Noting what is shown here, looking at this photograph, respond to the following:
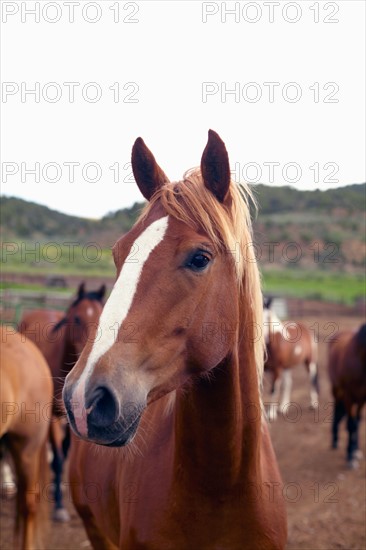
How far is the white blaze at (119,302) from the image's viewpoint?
1.58m

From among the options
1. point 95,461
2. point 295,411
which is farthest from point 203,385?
point 295,411

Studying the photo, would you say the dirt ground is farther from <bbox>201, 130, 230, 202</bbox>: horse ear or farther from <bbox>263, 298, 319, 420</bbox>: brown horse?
<bbox>201, 130, 230, 202</bbox>: horse ear

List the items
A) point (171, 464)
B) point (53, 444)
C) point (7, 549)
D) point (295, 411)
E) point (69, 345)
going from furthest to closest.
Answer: point (295, 411) < point (69, 345) < point (53, 444) < point (7, 549) < point (171, 464)

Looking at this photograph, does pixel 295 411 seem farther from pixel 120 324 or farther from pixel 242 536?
pixel 120 324

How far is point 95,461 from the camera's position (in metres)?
3.05

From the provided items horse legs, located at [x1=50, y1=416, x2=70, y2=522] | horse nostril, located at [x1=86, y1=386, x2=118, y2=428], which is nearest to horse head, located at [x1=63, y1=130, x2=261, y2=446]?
horse nostril, located at [x1=86, y1=386, x2=118, y2=428]

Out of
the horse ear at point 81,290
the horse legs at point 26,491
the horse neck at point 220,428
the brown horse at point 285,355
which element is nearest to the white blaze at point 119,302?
the horse neck at point 220,428

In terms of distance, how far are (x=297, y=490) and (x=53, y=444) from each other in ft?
9.12

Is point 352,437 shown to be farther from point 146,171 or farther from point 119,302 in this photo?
point 119,302

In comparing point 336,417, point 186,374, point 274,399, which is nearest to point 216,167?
point 186,374

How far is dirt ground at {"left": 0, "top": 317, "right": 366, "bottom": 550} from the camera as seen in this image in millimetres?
4777

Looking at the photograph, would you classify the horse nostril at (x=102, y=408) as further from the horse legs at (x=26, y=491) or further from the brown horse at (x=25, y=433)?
the horse legs at (x=26, y=491)

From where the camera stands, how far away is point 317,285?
38.3m

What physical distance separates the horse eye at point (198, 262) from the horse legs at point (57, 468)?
4.03 m
